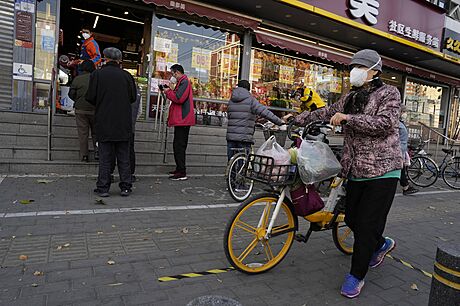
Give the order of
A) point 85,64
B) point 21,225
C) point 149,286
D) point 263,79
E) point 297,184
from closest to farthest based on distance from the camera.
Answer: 1. point 149,286
2. point 297,184
3. point 21,225
4. point 85,64
5. point 263,79

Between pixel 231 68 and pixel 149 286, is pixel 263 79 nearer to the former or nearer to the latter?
pixel 231 68

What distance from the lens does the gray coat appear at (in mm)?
6070

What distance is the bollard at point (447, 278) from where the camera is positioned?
209 cm

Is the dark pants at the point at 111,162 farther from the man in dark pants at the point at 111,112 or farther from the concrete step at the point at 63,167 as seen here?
the concrete step at the point at 63,167

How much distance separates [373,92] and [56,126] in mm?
6565

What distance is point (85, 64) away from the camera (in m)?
6.64

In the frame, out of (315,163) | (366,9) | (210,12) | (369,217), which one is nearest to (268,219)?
(315,163)

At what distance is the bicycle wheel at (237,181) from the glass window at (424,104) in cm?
1336

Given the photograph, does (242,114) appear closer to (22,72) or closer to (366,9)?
(22,72)

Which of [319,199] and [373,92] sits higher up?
[373,92]

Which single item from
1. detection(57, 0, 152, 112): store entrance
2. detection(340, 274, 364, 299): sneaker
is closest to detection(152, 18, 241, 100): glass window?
detection(57, 0, 152, 112): store entrance

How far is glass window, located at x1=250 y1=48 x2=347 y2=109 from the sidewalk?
23.9 feet

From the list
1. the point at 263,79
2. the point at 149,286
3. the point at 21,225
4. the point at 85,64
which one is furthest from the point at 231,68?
the point at 149,286

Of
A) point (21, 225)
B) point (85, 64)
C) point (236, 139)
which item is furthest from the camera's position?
point (85, 64)
